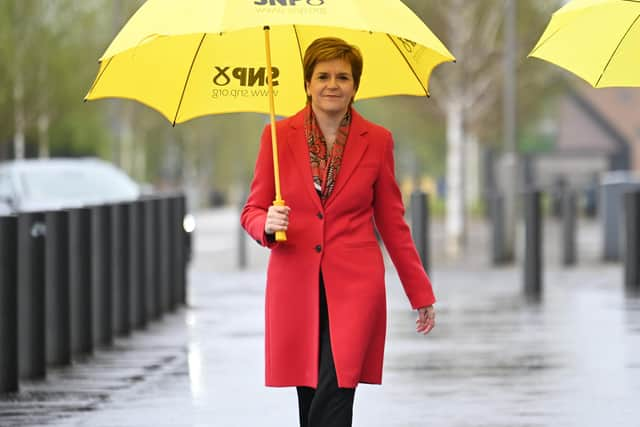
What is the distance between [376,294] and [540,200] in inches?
482

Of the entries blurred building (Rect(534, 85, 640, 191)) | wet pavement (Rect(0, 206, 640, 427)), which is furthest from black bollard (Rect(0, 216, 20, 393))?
blurred building (Rect(534, 85, 640, 191))

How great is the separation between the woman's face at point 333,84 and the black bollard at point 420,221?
10.5 meters

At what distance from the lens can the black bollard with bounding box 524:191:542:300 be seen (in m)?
18.3

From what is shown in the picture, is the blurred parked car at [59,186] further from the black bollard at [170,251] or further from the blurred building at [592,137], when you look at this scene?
the blurred building at [592,137]

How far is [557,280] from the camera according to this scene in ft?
69.5

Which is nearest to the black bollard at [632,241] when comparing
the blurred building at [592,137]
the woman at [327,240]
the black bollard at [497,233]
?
the black bollard at [497,233]

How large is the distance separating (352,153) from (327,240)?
0.33 metres

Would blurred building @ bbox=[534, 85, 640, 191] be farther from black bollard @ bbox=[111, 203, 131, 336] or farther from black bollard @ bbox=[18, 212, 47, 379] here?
black bollard @ bbox=[18, 212, 47, 379]

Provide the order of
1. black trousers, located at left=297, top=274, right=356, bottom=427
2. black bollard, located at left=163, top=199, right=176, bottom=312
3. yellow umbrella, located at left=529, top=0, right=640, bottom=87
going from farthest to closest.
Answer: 1. black bollard, located at left=163, top=199, right=176, bottom=312
2. yellow umbrella, located at left=529, top=0, right=640, bottom=87
3. black trousers, located at left=297, top=274, right=356, bottom=427

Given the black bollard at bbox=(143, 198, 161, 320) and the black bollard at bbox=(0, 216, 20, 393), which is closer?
the black bollard at bbox=(0, 216, 20, 393)

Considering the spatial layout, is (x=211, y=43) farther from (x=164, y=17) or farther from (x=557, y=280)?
(x=557, y=280)

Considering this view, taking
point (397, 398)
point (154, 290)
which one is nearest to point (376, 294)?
point (397, 398)

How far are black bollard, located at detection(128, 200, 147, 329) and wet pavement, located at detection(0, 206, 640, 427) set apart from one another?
22 centimetres

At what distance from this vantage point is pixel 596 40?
882 cm
